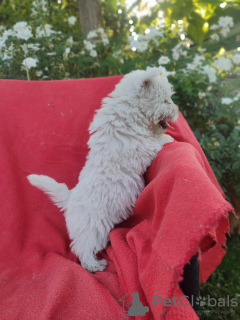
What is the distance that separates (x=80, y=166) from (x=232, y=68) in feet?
5.11

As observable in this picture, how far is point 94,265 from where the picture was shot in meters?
1.13

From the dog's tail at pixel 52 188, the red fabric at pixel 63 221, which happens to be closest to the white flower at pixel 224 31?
the red fabric at pixel 63 221

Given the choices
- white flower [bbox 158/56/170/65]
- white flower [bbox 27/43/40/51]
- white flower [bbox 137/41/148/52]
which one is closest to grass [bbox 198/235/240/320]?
white flower [bbox 158/56/170/65]

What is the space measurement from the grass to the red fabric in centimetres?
21

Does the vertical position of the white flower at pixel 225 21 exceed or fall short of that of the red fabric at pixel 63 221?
it exceeds it

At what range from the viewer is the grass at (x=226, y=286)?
1.42 meters

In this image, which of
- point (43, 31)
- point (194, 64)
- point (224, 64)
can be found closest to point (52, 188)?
point (194, 64)

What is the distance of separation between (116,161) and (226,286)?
1.15m

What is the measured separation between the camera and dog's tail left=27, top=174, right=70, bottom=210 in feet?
4.16

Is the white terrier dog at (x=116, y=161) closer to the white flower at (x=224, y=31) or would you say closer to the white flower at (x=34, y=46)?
the white flower at (x=34, y=46)

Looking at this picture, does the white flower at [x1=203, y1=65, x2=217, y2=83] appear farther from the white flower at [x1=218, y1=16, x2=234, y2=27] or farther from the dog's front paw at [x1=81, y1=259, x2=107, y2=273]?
the dog's front paw at [x1=81, y1=259, x2=107, y2=273]

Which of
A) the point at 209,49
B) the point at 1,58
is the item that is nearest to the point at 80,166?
the point at 1,58

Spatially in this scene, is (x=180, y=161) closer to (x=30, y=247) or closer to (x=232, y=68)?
(x=30, y=247)

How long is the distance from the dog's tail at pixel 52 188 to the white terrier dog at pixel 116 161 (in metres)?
0.05
